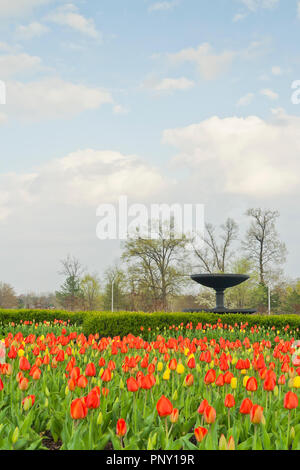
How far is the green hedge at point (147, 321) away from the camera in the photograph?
13.0 meters

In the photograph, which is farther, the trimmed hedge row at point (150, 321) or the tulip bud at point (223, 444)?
the trimmed hedge row at point (150, 321)

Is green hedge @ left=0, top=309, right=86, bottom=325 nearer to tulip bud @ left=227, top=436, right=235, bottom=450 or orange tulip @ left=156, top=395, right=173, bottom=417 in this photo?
orange tulip @ left=156, top=395, right=173, bottom=417

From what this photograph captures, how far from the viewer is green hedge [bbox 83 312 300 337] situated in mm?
13031

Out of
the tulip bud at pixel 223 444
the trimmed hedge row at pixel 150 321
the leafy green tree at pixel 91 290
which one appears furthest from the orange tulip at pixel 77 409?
the leafy green tree at pixel 91 290

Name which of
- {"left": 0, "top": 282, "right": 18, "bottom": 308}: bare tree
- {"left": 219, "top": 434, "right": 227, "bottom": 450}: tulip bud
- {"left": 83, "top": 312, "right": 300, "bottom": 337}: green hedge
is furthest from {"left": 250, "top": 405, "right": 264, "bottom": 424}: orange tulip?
{"left": 0, "top": 282, "right": 18, "bottom": 308}: bare tree

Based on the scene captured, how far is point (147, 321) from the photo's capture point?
1343 cm

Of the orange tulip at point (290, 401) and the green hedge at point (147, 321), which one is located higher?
the orange tulip at point (290, 401)

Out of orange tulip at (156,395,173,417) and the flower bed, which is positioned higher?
orange tulip at (156,395,173,417)

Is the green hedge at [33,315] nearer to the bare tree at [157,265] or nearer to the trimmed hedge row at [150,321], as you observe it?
the trimmed hedge row at [150,321]

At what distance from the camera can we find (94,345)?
6090 millimetres
